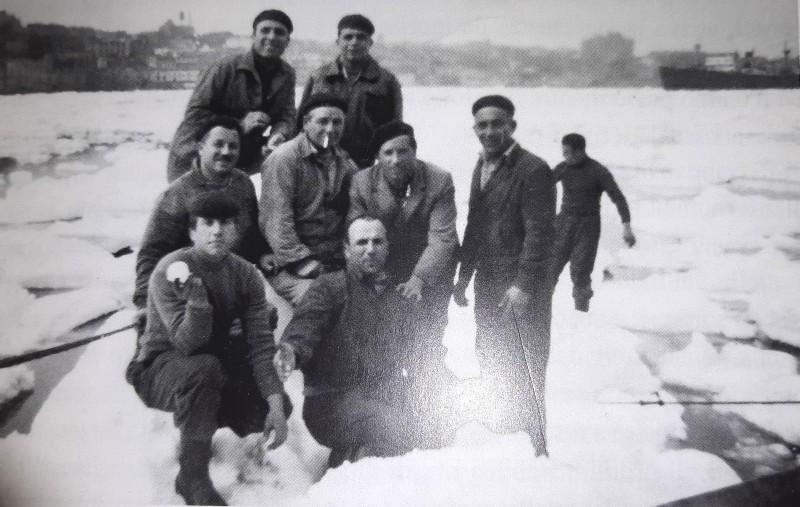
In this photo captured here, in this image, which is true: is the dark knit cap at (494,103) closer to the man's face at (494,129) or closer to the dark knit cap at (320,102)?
the man's face at (494,129)

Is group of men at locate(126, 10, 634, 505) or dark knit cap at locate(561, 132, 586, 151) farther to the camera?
dark knit cap at locate(561, 132, 586, 151)

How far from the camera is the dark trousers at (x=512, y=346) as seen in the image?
2328 millimetres

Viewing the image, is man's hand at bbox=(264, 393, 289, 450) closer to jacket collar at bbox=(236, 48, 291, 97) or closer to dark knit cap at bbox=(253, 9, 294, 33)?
jacket collar at bbox=(236, 48, 291, 97)

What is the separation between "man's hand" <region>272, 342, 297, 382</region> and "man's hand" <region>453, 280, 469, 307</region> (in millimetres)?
673

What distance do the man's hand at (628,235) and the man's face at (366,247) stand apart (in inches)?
39.0

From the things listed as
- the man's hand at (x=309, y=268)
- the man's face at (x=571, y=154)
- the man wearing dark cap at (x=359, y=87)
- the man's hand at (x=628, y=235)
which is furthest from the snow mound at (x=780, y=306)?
the man's hand at (x=309, y=268)

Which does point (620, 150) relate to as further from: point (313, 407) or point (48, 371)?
point (48, 371)

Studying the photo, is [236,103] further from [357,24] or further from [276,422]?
[276,422]

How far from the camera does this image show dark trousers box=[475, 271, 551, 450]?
7.64ft

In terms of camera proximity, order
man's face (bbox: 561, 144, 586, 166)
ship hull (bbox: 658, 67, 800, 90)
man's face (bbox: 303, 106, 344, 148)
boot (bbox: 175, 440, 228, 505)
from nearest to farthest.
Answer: boot (bbox: 175, 440, 228, 505), man's face (bbox: 303, 106, 344, 148), man's face (bbox: 561, 144, 586, 166), ship hull (bbox: 658, 67, 800, 90)

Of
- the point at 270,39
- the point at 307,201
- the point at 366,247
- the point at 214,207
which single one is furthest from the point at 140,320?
the point at 270,39

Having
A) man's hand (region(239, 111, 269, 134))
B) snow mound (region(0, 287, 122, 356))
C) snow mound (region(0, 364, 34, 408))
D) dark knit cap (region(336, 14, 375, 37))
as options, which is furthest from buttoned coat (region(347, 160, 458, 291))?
snow mound (region(0, 364, 34, 408))

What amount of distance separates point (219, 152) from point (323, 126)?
1.41 ft

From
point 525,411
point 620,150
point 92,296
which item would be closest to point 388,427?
point 525,411
